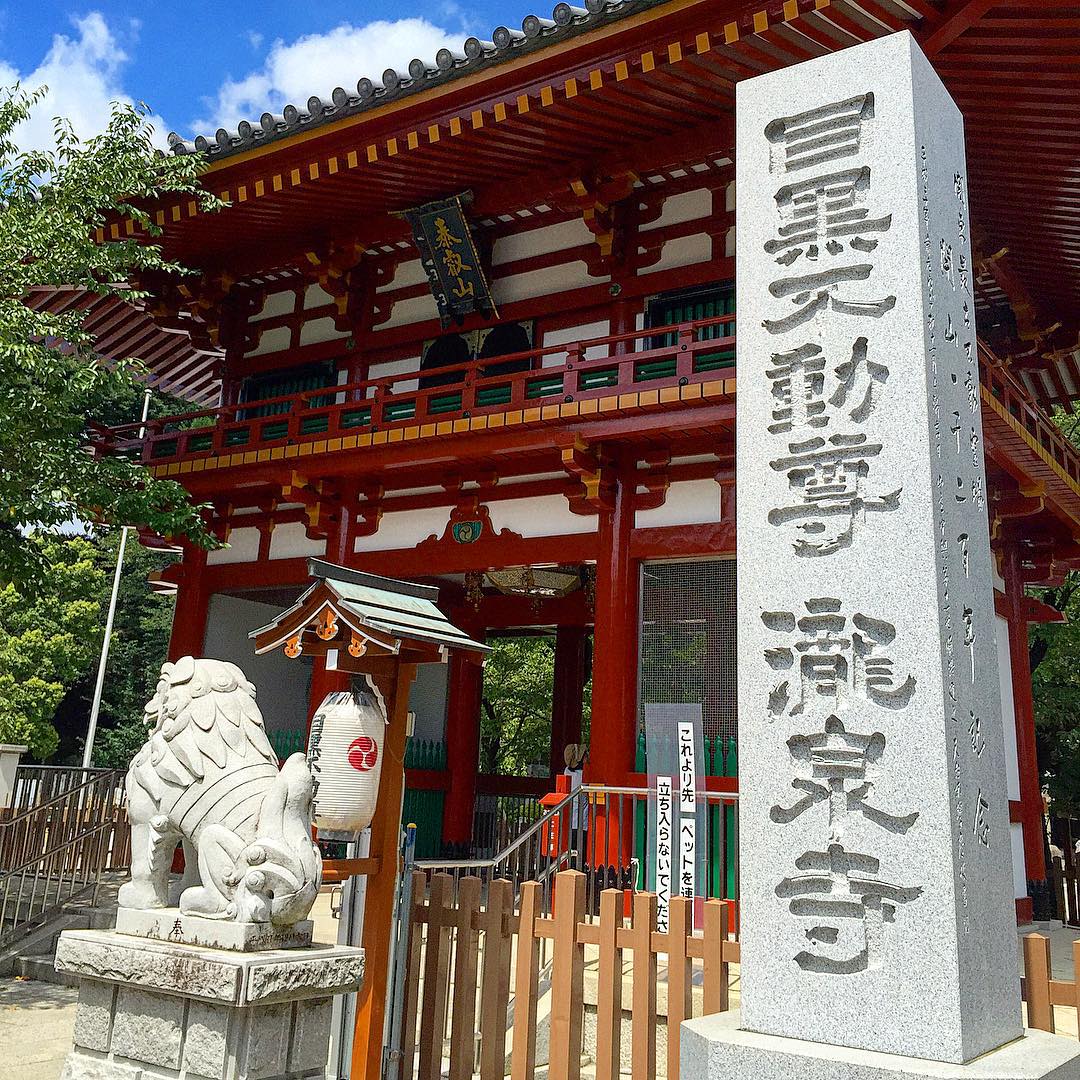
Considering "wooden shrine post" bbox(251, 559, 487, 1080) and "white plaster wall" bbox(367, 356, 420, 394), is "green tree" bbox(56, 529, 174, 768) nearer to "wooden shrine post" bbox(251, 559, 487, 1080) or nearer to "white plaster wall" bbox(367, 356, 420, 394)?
"white plaster wall" bbox(367, 356, 420, 394)

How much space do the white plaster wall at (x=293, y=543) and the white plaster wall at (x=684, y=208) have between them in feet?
16.8

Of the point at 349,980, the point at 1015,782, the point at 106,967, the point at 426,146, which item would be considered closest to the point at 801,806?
the point at 349,980

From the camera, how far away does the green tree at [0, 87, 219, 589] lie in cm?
733

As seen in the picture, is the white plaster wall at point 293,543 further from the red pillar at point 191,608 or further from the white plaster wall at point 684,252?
the white plaster wall at point 684,252

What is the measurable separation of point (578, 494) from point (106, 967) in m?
6.33

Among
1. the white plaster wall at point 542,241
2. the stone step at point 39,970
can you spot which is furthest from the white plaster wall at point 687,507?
the stone step at point 39,970

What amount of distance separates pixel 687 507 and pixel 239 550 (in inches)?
231

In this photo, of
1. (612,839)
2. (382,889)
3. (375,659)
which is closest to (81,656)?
(612,839)

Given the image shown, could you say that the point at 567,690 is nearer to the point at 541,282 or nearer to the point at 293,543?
the point at 293,543

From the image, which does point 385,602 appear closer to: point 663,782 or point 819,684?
point 819,684

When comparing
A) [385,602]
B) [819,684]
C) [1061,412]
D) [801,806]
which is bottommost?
[801,806]

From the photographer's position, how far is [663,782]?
6.75 meters

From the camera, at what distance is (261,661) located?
12695 millimetres

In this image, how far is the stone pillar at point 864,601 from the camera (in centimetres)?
286
